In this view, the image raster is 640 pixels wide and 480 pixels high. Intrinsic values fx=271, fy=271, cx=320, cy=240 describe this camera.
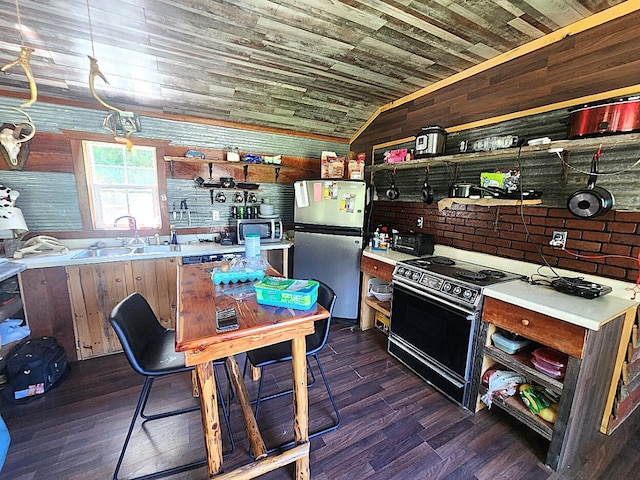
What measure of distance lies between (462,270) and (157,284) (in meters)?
2.77

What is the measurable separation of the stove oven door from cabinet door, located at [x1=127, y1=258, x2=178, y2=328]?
208 cm

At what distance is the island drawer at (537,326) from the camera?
137cm

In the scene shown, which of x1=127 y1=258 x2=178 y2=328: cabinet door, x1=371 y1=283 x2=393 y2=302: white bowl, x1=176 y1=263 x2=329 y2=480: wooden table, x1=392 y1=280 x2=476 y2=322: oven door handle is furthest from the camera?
x1=371 y1=283 x2=393 y2=302: white bowl

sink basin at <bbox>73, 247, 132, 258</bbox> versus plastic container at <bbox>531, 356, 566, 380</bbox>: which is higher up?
sink basin at <bbox>73, 247, 132, 258</bbox>

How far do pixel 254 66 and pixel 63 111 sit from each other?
1.91 m

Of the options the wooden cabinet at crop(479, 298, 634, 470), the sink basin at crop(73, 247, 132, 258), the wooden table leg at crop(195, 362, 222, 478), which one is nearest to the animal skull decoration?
the sink basin at crop(73, 247, 132, 258)

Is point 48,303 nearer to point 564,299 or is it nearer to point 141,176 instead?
point 141,176

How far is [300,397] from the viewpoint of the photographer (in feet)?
4.62

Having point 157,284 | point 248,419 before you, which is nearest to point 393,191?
point 248,419

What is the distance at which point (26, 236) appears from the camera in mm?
2566

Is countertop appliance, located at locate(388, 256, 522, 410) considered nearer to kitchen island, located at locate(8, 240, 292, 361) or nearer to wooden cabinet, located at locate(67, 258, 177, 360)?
kitchen island, located at locate(8, 240, 292, 361)

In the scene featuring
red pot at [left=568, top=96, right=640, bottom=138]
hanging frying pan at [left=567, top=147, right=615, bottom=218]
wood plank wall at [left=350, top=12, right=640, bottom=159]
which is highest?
wood plank wall at [left=350, top=12, right=640, bottom=159]

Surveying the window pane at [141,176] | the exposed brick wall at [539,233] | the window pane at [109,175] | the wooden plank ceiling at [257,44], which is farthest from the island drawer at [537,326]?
the window pane at [109,175]

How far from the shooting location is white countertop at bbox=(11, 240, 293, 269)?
7.27 feet
